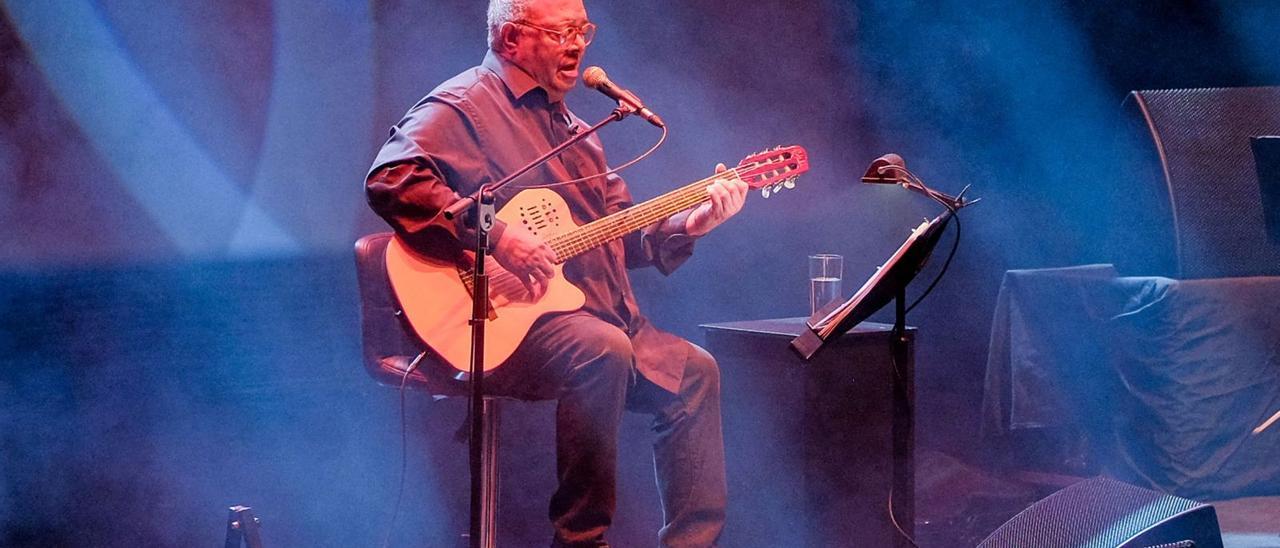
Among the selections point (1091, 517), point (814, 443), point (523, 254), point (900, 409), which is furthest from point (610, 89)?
point (1091, 517)

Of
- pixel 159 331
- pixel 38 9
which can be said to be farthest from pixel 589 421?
pixel 38 9

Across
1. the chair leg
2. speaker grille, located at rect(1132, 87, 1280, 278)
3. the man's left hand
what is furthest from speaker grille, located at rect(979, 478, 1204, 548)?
speaker grille, located at rect(1132, 87, 1280, 278)

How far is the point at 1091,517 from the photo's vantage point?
248 centimetres

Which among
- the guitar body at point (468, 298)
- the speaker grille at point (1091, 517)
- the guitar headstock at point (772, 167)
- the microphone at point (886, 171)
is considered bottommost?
the speaker grille at point (1091, 517)

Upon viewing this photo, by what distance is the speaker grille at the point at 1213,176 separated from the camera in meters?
3.81

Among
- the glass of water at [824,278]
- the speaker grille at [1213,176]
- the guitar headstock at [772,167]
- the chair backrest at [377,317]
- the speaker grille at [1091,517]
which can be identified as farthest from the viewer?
the speaker grille at [1213,176]

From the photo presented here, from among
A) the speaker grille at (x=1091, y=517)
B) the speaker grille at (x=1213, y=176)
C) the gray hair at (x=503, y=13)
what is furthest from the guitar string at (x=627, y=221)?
the speaker grille at (x=1213, y=176)

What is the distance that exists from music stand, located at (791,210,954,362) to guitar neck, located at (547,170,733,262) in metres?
0.57

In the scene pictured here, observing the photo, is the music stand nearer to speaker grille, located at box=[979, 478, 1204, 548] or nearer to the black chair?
speaker grille, located at box=[979, 478, 1204, 548]

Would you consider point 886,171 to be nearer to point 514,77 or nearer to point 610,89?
point 610,89

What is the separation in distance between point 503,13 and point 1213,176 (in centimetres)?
239

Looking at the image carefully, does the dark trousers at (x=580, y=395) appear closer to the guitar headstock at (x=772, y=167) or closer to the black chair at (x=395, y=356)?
the black chair at (x=395, y=356)

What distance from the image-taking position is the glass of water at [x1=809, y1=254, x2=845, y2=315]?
11.4 feet

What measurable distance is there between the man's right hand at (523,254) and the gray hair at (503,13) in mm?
601
